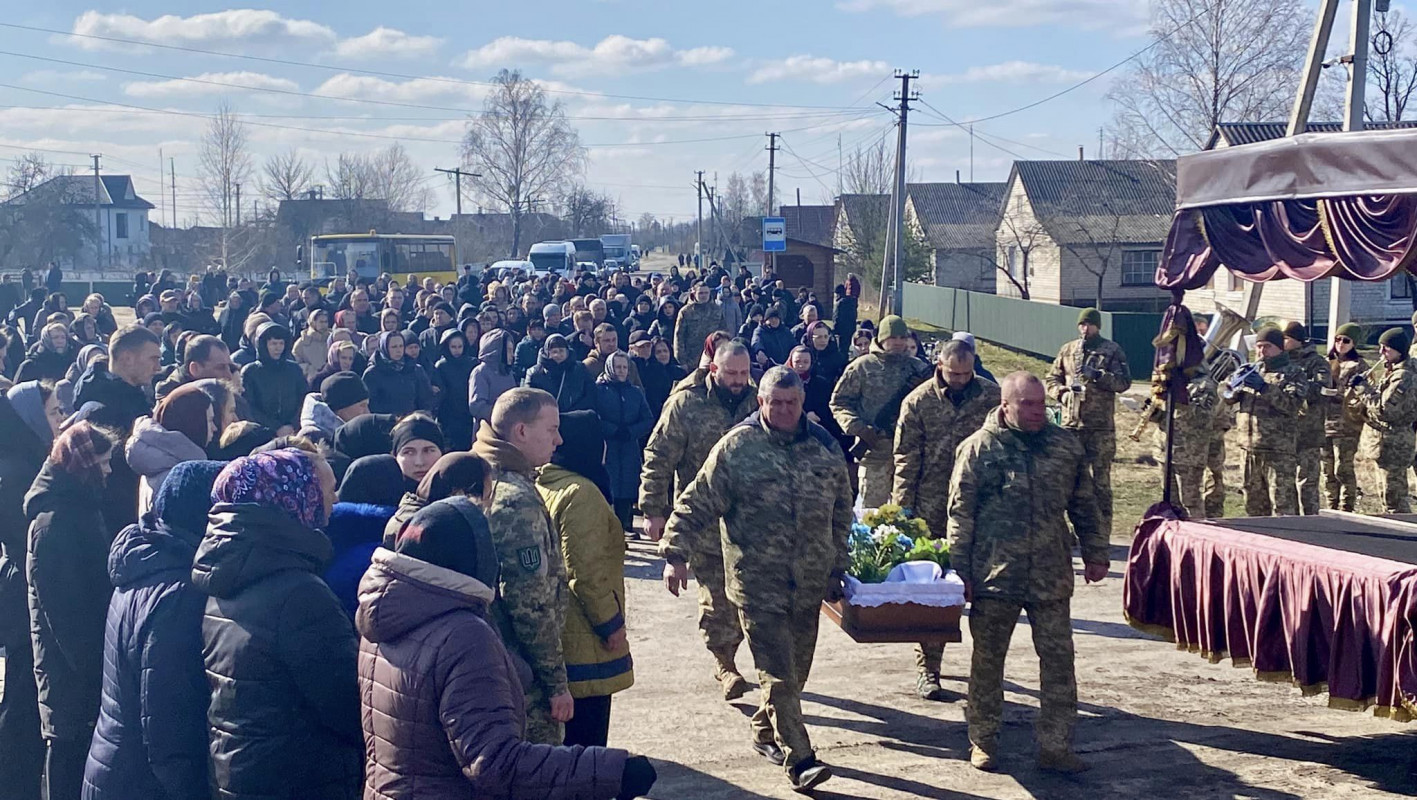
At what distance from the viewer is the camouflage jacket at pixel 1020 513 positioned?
646cm

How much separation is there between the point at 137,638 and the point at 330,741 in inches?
28.0

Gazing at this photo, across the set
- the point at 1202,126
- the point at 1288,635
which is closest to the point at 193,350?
the point at 1288,635

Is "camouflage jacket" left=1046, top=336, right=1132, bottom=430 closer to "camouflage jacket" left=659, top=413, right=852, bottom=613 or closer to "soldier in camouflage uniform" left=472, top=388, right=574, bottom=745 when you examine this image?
"camouflage jacket" left=659, top=413, right=852, bottom=613

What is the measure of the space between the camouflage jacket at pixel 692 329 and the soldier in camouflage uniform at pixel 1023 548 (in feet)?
34.0

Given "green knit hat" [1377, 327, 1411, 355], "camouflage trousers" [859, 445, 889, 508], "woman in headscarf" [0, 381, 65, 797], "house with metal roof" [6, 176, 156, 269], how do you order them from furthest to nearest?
"house with metal roof" [6, 176, 156, 269] < "green knit hat" [1377, 327, 1411, 355] < "camouflage trousers" [859, 445, 889, 508] < "woman in headscarf" [0, 381, 65, 797]

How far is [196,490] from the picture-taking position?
4129 millimetres

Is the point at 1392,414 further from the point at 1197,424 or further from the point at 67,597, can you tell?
the point at 67,597

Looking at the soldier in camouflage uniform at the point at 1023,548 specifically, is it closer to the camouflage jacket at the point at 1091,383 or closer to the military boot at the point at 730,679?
the military boot at the point at 730,679

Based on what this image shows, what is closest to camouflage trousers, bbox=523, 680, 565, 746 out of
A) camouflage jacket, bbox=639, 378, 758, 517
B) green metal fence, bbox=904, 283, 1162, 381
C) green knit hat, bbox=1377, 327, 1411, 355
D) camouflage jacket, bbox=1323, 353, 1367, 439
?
camouflage jacket, bbox=639, 378, 758, 517

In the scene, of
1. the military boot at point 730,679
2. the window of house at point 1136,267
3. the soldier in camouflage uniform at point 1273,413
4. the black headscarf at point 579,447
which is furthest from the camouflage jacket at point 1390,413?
the window of house at point 1136,267

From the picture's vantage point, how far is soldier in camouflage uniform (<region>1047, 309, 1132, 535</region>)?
36.4 ft

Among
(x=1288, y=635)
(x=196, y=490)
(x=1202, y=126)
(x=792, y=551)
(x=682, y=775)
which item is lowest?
(x=682, y=775)

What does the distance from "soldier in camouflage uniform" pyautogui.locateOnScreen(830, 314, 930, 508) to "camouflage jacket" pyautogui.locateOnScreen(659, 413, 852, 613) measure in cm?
318

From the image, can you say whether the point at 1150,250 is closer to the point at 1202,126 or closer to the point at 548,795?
the point at 1202,126
